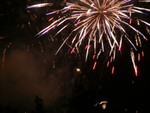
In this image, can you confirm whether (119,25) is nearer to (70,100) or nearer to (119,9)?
(119,9)

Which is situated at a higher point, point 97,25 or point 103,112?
point 97,25

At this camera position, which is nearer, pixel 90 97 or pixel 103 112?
pixel 103 112

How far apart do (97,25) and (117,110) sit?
11.4 metres

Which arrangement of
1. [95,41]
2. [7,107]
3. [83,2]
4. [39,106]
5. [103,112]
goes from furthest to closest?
[39,106], [7,107], [103,112], [95,41], [83,2]

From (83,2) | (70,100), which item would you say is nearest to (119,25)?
(83,2)

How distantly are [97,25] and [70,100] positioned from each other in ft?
39.0

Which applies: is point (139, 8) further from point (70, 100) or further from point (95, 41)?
point (70, 100)

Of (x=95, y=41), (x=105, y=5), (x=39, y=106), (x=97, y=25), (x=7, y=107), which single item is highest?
(x=105, y=5)

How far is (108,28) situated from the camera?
7.87 m

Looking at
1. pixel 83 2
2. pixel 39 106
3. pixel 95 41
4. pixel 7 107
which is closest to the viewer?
pixel 83 2

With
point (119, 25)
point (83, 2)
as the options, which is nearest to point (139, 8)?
point (119, 25)

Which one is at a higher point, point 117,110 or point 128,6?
point 128,6

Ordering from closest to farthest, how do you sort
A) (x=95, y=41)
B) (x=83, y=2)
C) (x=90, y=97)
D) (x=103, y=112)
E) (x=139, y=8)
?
(x=139, y=8), (x=83, y=2), (x=95, y=41), (x=103, y=112), (x=90, y=97)

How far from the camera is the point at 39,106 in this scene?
23.3 metres
